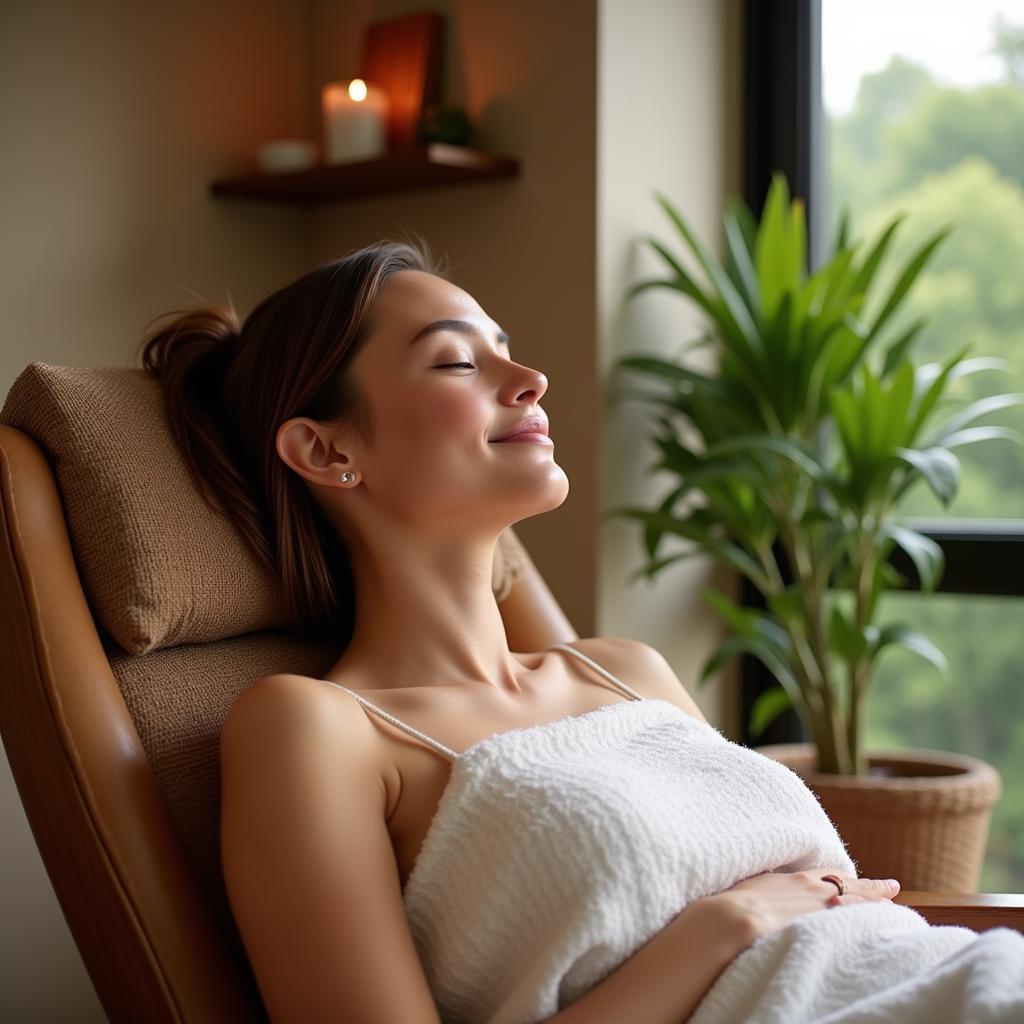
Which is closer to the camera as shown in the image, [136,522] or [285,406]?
[136,522]

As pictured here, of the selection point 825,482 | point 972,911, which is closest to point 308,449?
point 972,911

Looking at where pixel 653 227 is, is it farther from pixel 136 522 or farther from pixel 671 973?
pixel 671 973

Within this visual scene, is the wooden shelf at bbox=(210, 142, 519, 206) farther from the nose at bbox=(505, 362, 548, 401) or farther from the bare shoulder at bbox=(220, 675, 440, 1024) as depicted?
the bare shoulder at bbox=(220, 675, 440, 1024)

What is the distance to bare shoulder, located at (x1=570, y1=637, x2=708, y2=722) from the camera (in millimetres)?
1515

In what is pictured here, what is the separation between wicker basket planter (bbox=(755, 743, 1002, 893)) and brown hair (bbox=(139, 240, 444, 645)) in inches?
45.1

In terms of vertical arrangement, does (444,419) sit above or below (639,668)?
above

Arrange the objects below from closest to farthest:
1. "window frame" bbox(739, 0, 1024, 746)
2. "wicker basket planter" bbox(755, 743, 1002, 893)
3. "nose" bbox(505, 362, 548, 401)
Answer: "nose" bbox(505, 362, 548, 401), "wicker basket planter" bbox(755, 743, 1002, 893), "window frame" bbox(739, 0, 1024, 746)

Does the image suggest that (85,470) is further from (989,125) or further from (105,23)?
(989,125)

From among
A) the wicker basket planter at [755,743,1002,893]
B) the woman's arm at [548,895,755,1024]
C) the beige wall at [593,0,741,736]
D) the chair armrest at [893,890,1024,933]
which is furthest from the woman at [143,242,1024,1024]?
the beige wall at [593,0,741,736]

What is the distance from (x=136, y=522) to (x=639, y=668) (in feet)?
1.93

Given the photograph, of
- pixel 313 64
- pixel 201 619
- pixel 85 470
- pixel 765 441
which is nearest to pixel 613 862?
pixel 201 619

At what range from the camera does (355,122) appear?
2.80 m

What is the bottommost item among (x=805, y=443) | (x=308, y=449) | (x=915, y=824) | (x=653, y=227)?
(x=915, y=824)

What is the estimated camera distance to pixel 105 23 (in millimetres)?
2732
